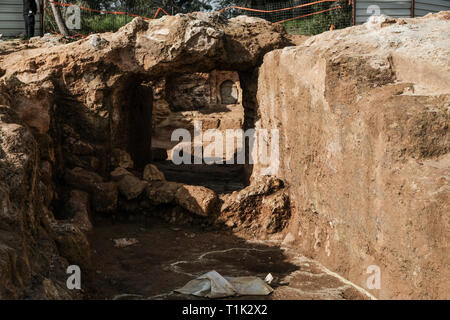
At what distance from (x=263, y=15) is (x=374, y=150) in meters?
10.3

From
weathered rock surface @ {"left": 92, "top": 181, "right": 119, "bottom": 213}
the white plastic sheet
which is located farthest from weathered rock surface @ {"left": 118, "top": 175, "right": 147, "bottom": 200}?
the white plastic sheet

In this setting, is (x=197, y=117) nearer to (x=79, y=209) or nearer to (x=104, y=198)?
(x=104, y=198)

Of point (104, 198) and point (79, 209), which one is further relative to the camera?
point (104, 198)

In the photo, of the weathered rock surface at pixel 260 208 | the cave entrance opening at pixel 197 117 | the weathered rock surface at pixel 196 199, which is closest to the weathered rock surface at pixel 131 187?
the weathered rock surface at pixel 196 199

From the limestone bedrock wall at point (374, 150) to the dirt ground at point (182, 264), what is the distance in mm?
306

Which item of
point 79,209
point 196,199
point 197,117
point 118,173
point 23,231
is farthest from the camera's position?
point 197,117

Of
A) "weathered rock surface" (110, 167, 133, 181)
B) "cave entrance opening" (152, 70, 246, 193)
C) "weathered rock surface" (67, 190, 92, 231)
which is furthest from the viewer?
"cave entrance opening" (152, 70, 246, 193)

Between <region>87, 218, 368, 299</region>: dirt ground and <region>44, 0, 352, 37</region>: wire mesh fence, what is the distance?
586 centimetres

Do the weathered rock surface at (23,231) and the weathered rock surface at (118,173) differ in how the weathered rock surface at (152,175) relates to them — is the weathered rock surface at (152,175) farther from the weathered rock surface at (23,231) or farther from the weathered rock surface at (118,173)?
the weathered rock surface at (23,231)

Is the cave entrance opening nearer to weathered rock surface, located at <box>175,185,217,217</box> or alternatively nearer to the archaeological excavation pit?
the archaeological excavation pit

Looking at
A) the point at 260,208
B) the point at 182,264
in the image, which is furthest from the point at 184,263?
the point at 260,208

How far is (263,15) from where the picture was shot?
45.1ft

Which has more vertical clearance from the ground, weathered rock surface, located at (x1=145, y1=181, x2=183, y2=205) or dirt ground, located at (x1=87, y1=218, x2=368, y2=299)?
weathered rock surface, located at (x1=145, y1=181, x2=183, y2=205)

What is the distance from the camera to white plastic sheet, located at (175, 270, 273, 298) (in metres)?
4.52
